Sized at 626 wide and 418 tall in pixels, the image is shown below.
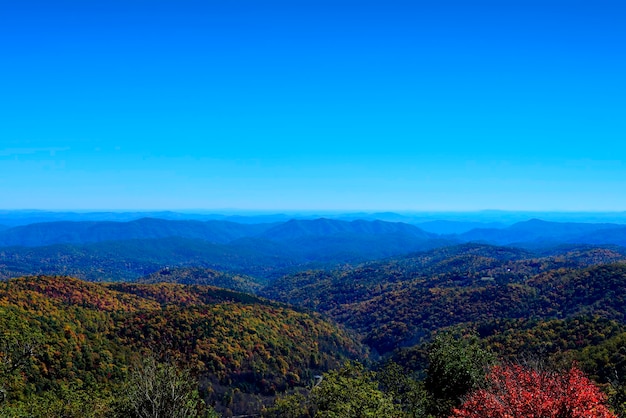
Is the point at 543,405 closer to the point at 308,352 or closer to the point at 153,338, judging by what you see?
the point at 153,338

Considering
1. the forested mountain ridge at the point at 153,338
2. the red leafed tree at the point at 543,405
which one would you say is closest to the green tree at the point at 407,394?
the red leafed tree at the point at 543,405

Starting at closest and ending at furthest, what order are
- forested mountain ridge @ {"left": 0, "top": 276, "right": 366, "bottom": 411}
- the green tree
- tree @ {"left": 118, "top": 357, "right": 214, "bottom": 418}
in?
tree @ {"left": 118, "top": 357, "right": 214, "bottom": 418} < the green tree < forested mountain ridge @ {"left": 0, "top": 276, "right": 366, "bottom": 411}

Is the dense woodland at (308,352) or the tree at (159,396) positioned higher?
the tree at (159,396)

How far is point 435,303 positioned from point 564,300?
149 feet

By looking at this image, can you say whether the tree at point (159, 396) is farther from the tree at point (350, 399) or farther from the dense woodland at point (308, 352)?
the tree at point (350, 399)

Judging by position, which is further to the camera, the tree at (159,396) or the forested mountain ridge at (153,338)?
the forested mountain ridge at (153,338)

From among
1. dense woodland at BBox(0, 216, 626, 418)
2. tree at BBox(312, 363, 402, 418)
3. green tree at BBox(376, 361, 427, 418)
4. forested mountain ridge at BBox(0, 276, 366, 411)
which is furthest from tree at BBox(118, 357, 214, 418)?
forested mountain ridge at BBox(0, 276, 366, 411)

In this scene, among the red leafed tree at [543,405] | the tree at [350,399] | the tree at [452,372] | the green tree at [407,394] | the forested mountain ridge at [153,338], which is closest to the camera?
the red leafed tree at [543,405]

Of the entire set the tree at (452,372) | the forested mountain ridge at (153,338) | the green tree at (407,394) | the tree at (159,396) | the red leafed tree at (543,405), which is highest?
the red leafed tree at (543,405)

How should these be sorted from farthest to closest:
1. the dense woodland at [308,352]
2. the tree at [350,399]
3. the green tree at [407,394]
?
the green tree at [407,394], the tree at [350,399], the dense woodland at [308,352]

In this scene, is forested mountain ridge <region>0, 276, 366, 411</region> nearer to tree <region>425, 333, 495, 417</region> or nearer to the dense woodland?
the dense woodland

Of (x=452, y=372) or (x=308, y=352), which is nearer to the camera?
(x=452, y=372)

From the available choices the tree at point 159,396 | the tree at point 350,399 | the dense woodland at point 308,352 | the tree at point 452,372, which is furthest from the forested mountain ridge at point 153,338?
the tree at point 452,372

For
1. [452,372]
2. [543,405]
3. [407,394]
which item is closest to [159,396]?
[543,405]
